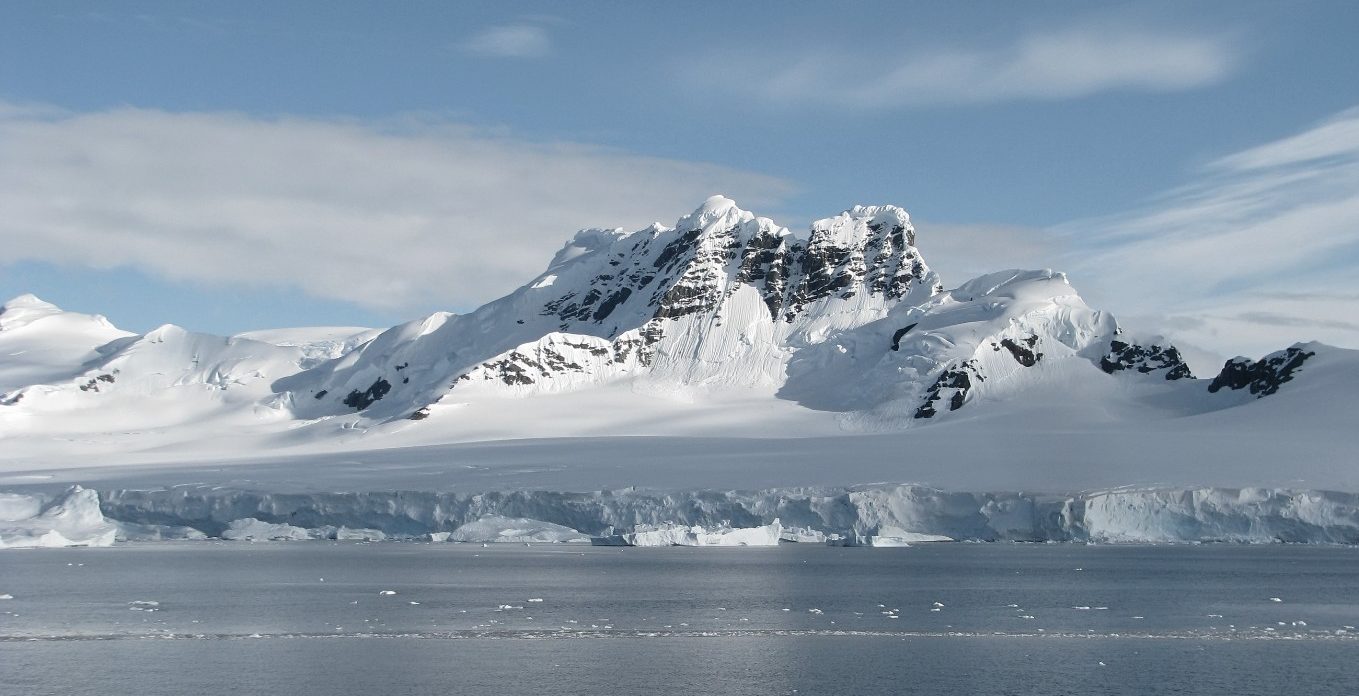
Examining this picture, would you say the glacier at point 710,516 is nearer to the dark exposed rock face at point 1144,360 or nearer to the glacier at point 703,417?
the glacier at point 703,417

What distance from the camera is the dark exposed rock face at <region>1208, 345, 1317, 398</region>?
107 m

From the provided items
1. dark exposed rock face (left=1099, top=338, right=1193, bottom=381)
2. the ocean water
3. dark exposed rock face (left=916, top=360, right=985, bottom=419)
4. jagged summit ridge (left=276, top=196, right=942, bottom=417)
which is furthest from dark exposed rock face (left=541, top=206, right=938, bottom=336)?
the ocean water

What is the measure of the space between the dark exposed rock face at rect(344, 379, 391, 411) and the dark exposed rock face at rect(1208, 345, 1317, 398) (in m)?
78.4

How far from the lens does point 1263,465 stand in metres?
77.1

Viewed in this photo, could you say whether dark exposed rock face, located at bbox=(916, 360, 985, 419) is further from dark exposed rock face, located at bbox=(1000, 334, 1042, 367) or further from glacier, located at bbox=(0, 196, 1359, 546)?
dark exposed rock face, located at bbox=(1000, 334, 1042, 367)

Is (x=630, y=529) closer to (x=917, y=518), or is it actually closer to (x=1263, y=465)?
(x=917, y=518)

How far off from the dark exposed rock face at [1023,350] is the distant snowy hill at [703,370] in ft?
0.63

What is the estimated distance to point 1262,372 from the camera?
110 metres

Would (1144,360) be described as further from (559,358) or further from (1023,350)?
(559,358)

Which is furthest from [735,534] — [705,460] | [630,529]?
[705,460]

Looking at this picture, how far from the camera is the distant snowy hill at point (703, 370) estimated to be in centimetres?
11344

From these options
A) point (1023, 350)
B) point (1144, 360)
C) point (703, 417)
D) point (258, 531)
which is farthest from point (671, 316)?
point (258, 531)

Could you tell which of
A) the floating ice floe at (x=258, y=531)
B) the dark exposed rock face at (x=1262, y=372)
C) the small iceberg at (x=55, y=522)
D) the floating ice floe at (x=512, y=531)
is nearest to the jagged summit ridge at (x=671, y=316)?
the dark exposed rock face at (x=1262, y=372)

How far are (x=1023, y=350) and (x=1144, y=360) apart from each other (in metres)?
11.2
